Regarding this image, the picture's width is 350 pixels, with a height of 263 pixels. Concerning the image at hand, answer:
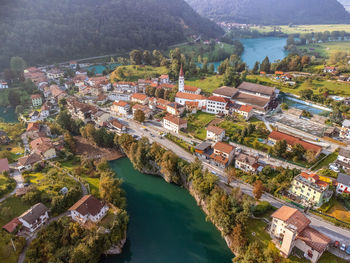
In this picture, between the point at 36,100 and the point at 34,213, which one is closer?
the point at 34,213

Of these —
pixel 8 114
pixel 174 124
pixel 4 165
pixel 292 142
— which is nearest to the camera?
pixel 4 165

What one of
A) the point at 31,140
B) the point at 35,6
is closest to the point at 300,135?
the point at 31,140

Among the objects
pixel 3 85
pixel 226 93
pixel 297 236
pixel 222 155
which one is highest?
pixel 226 93

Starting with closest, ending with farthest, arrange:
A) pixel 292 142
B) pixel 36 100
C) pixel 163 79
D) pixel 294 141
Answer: pixel 292 142 < pixel 294 141 < pixel 36 100 < pixel 163 79

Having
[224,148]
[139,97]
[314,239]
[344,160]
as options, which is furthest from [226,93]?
[314,239]

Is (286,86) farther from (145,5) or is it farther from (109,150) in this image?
(145,5)

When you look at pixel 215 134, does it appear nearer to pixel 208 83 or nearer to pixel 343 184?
pixel 343 184
